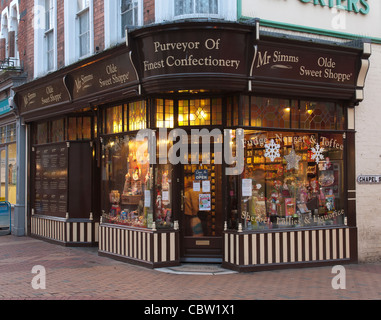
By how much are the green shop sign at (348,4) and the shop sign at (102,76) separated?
3.94m

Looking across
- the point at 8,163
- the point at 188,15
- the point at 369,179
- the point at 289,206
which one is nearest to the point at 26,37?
the point at 8,163

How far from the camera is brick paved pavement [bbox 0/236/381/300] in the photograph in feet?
24.3

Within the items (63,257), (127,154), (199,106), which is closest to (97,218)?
(63,257)

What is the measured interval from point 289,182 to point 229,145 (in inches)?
59.6

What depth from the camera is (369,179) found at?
10.6 m

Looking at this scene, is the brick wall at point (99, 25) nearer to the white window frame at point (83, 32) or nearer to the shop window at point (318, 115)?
the white window frame at point (83, 32)

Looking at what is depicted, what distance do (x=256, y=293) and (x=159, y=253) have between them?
98.2 inches

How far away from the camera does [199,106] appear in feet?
32.0

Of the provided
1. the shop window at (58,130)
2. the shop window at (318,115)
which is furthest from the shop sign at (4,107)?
the shop window at (318,115)

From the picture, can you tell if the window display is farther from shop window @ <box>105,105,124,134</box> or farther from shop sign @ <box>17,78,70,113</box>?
shop sign @ <box>17,78,70,113</box>

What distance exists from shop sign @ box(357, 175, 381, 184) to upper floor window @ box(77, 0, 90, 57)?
7043mm

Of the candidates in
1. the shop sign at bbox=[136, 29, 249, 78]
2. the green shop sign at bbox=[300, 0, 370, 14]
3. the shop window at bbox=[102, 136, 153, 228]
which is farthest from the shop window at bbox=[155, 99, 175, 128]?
the green shop sign at bbox=[300, 0, 370, 14]

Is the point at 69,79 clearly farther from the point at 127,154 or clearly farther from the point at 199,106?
the point at 199,106

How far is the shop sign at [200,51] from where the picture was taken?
8844mm
